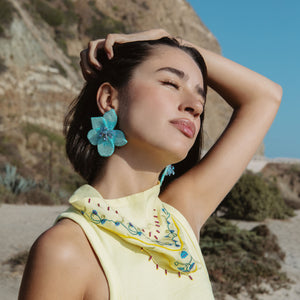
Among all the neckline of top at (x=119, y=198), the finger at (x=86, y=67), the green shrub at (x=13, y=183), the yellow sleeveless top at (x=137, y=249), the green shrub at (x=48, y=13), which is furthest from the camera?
the green shrub at (x=48, y=13)

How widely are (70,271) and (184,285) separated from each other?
0.44 meters

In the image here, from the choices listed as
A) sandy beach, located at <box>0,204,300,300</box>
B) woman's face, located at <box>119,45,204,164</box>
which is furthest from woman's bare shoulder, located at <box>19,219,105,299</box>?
sandy beach, located at <box>0,204,300,300</box>

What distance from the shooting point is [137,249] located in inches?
54.3

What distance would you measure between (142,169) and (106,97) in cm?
32

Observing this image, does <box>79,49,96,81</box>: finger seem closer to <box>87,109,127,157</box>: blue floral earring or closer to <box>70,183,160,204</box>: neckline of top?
<box>87,109,127,157</box>: blue floral earring

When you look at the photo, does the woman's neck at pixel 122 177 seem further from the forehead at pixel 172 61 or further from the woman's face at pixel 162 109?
the forehead at pixel 172 61

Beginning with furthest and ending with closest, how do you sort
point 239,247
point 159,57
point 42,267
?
point 239,247, point 159,57, point 42,267

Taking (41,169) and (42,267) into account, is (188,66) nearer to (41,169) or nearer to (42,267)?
(42,267)

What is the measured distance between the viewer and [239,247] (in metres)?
7.19

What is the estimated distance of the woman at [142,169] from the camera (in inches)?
48.1

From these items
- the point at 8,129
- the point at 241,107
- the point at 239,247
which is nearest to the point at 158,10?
the point at 8,129

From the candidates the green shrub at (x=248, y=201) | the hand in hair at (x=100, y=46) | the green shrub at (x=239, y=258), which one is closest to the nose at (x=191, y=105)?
the hand in hair at (x=100, y=46)

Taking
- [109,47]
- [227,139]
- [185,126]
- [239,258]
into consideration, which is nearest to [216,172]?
[227,139]

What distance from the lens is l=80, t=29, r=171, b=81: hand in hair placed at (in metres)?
1.58
